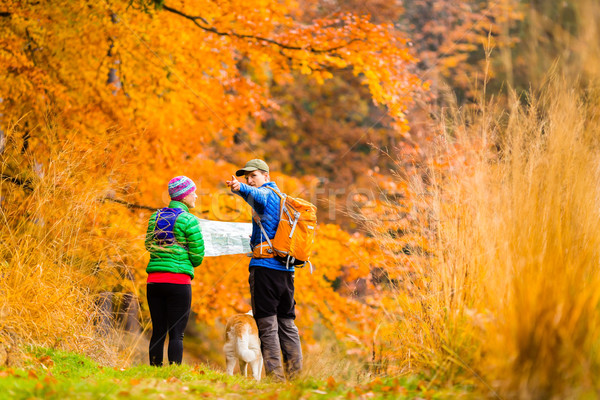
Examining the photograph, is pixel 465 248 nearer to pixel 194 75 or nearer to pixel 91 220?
pixel 91 220

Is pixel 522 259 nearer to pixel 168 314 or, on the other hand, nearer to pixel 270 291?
pixel 270 291

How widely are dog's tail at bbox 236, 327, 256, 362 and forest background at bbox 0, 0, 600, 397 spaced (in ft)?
2.92

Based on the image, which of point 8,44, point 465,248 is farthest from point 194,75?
point 465,248

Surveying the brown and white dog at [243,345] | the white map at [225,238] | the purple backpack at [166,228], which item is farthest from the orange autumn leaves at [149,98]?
the brown and white dog at [243,345]

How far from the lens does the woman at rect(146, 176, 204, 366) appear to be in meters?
4.77

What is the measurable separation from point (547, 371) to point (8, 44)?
7277mm

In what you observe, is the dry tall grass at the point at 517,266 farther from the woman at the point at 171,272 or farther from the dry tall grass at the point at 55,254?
the dry tall grass at the point at 55,254

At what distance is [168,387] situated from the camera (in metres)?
3.67

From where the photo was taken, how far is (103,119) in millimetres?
8203

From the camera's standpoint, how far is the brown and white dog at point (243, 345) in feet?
18.0

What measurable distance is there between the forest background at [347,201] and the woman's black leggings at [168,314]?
2.81ft

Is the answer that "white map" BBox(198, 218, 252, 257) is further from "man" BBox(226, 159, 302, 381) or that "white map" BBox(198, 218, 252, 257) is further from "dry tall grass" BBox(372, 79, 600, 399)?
"dry tall grass" BBox(372, 79, 600, 399)

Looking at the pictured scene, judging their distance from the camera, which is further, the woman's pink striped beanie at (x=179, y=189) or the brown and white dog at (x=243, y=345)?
the brown and white dog at (x=243, y=345)

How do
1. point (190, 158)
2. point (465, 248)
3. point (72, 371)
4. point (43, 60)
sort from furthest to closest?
point (190, 158) < point (43, 60) < point (72, 371) < point (465, 248)
